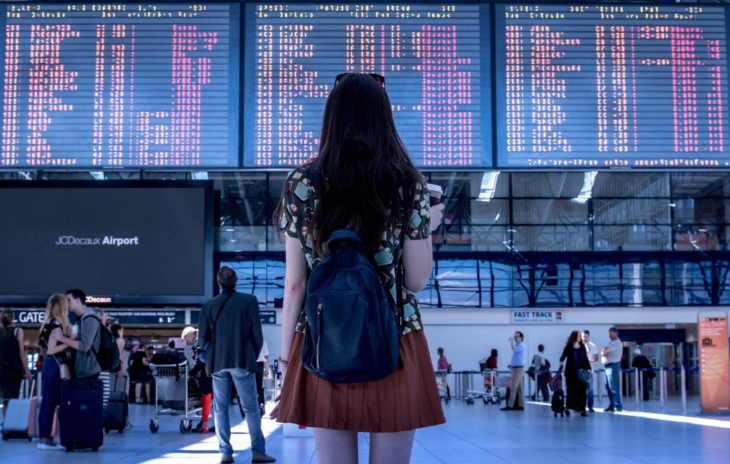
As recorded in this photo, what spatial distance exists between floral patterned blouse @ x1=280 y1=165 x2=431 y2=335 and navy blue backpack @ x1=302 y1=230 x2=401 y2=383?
4.2 inches

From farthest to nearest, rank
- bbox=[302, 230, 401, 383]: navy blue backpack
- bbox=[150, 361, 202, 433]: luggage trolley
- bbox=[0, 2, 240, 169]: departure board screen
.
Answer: bbox=[0, 2, 240, 169]: departure board screen < bbox=[150, 361, 202, 433]: luggage trolley < bbox=[302, 230, 401, 383]: navy blue backpack

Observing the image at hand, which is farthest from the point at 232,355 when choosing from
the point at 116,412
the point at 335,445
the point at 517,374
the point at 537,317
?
the point at 537,317

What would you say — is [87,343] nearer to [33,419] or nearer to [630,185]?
[33,419]

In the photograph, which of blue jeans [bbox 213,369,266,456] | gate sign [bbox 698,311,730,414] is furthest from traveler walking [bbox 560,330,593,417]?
blue jeans [bbox 213,369,266,456]

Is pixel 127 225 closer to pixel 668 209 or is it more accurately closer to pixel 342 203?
pixel 342 203

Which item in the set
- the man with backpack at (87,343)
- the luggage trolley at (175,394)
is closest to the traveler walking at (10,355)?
the luggage trolley at (175,394)

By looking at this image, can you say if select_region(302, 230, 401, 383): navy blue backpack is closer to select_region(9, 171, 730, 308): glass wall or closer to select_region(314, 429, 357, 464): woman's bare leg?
select_region(314, 429, 357, 464): woman's bare leg

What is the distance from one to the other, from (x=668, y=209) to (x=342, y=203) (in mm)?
29064

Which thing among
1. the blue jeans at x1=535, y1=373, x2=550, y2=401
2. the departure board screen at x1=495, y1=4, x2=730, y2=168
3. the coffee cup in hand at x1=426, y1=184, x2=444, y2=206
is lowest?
the blue jeans at x1=535, y1=373, x2=550, y2=401

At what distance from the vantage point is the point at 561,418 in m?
12.3

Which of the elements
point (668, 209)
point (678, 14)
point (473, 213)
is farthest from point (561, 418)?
point (668, 209)

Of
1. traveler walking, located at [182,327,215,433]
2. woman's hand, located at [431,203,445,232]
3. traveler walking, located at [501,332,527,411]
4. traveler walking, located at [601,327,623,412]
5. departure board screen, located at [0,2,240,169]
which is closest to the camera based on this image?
woman's hand, located at [431,203,445,232]

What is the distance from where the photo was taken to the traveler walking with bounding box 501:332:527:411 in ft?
47.1

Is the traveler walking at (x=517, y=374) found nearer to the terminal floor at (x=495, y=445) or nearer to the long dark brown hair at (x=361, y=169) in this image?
the terminal floor at (x=495, y=445)
